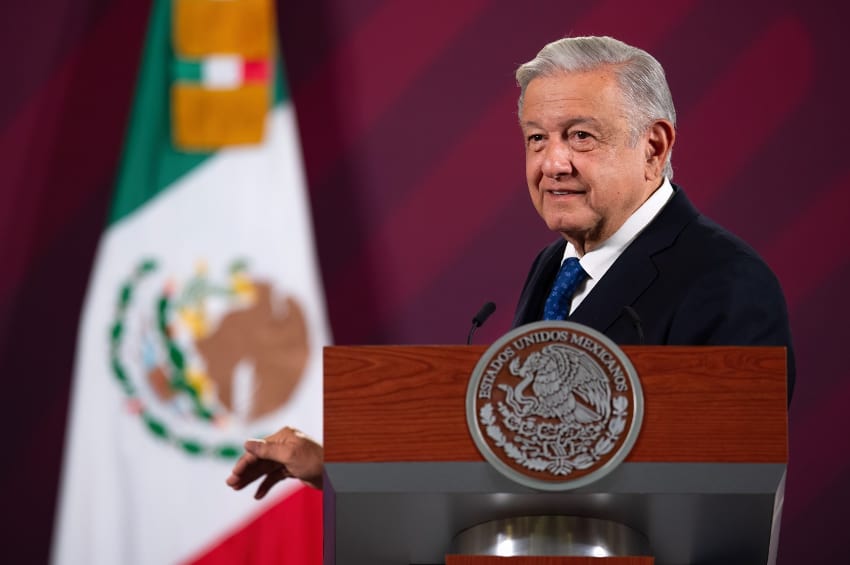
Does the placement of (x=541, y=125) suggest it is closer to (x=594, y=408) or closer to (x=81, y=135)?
(x=594, y=408)

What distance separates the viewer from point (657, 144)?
210 cm

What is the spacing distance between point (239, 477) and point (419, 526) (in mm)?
485

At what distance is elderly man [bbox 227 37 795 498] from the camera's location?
175 centimetres

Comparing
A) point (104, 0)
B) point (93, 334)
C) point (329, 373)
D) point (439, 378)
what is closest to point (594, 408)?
point (439, 378)

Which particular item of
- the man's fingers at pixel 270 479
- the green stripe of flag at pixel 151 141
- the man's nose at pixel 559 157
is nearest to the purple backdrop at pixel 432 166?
the green stripe of flag at pixel 151 141

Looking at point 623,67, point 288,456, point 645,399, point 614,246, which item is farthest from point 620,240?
point 645,399

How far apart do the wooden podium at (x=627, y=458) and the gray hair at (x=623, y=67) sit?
86 centimetres

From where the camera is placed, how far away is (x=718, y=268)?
1.80 meters

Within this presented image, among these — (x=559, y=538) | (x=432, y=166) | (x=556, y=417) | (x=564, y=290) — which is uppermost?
(x=432, y=166)

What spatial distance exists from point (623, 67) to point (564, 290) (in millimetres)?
394

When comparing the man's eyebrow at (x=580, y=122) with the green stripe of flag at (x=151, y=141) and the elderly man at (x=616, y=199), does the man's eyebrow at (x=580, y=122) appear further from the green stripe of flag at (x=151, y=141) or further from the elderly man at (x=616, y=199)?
the green stripe of flag at (x=151, y=141)

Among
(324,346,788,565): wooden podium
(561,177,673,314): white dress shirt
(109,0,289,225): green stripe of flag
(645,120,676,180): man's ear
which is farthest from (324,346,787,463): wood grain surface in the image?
(109,0,289,225): green stripe of flag

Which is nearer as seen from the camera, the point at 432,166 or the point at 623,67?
the point at 623,67

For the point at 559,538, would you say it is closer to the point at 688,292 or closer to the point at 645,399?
the point at 645,399
